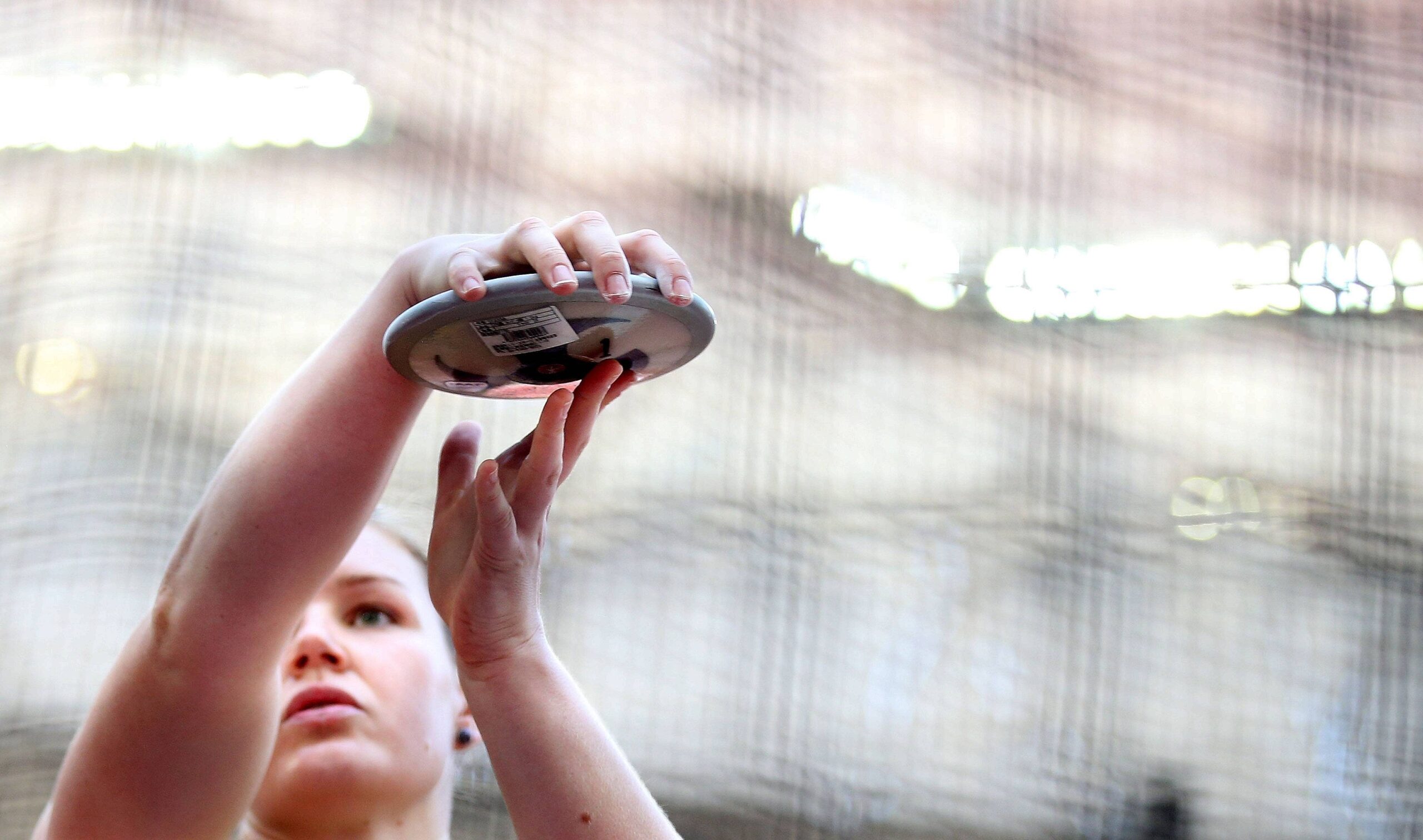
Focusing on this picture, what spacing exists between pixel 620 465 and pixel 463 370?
622 mm

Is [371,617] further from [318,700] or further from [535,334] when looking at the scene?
[535,334]

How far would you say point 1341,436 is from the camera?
42.9 inches

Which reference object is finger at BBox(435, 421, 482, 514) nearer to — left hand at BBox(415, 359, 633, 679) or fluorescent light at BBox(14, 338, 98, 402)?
left hand at BBox(415, 359, 633, 679)

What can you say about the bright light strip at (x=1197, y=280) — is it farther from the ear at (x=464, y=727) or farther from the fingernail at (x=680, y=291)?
the fingernail at (x=680, y=291)

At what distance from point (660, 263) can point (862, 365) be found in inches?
26.3

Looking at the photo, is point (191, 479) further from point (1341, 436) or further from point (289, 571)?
point (1341, 436)

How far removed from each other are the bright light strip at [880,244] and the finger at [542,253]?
2.26ft

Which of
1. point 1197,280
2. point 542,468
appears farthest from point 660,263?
point 1197,280

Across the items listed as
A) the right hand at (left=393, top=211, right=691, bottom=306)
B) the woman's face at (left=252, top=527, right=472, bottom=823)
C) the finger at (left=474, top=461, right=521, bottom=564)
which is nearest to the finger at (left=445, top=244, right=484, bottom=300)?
the right hand at (left=393, top=211, right=691, bottom=306)

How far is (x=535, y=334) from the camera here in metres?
0.48

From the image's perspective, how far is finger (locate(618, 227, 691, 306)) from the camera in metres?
0.47

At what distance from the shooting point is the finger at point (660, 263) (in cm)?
47

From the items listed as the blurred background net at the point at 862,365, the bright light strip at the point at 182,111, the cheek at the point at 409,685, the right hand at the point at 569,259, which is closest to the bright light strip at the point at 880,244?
the blurred background net at the point at 862,365

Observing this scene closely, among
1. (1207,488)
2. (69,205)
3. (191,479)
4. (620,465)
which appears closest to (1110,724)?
(1207,488)
